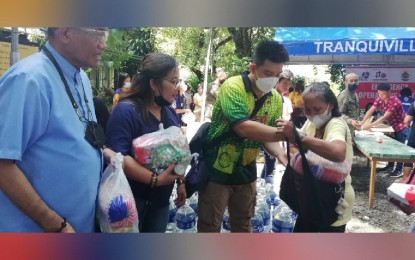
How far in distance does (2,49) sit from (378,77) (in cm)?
125

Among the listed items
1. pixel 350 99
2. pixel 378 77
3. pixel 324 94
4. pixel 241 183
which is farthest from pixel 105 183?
pixel 378 77

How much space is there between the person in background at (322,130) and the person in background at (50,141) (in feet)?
2.07

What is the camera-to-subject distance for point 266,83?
1.20 meters

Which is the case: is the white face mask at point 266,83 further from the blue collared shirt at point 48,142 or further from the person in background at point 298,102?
the blue collared shirt at point 48,142

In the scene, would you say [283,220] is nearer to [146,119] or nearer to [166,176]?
[166,176]

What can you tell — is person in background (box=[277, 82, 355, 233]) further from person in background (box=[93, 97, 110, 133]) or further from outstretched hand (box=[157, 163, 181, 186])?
person in background (box=[93, 97, 110, 133])

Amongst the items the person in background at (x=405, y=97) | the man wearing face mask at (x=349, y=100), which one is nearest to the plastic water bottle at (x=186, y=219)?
the man wearing face mask at (x=349, y=100)

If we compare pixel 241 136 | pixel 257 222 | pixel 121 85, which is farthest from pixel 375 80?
pixel 121 85

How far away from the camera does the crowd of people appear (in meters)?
0.87

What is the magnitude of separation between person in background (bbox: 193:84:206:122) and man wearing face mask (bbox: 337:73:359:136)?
470 millimetres

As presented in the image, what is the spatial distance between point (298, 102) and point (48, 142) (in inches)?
30.7

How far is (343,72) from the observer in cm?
118

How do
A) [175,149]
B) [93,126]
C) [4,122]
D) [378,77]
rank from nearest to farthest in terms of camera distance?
[4,122] < [93,126] < [175,149] < [378,77]

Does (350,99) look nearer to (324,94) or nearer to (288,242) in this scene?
(324,94)
